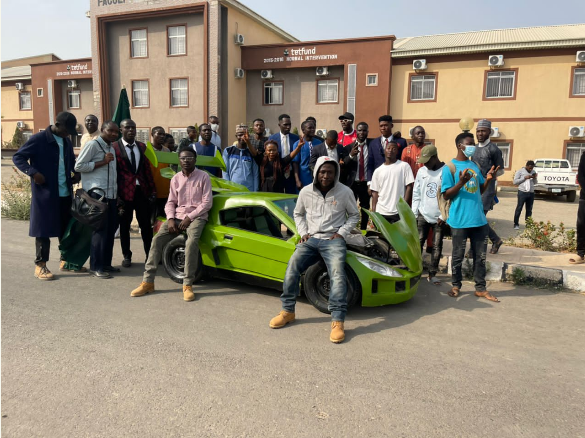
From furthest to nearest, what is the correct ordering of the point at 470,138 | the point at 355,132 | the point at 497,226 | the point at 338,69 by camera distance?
the point at 338,69
the point at 497,226
the point at 355,132
the point at 470,138

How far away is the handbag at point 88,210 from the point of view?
5844 mm

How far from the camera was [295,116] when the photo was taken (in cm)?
2617

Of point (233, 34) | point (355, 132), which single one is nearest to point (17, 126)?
point (233, 34)

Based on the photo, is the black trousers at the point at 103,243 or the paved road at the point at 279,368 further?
the black trousers at the point at 103,243

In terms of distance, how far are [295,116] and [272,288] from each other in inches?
865

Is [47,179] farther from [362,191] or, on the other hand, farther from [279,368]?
[362,191]

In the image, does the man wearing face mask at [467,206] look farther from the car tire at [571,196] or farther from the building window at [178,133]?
the building window at [178,133]

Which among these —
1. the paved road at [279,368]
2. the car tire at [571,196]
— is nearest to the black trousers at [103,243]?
the paved road at [279,368]

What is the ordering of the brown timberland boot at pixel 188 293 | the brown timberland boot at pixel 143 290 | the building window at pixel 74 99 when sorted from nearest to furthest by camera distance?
the brown timberland boot at pixel 188 293, the brown timberland boot at pixel 143 290, the building window at pixel 74 99

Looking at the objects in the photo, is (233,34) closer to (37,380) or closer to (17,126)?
(17,126)

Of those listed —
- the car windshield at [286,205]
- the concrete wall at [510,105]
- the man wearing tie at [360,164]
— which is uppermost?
the concrete wall at [510,105]

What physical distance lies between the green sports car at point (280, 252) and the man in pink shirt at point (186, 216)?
17 centimetres

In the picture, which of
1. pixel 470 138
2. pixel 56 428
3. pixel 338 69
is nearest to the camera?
pixel 56 428

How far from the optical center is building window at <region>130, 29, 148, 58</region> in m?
27.3
